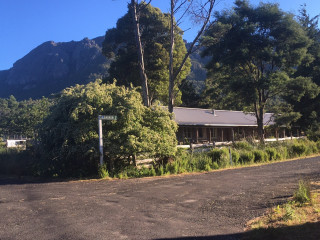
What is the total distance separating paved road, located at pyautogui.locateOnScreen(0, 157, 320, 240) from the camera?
5438mm

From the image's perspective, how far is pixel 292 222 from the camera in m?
5.50

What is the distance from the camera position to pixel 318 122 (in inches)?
1319

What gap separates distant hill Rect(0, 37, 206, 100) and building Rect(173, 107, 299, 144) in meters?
80.5

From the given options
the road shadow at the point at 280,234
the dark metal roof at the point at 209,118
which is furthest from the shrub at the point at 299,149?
the road shadow at the point at 280,234

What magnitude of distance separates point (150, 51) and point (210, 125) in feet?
30.5

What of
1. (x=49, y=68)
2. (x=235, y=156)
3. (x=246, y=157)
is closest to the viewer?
(x=235, y=156)

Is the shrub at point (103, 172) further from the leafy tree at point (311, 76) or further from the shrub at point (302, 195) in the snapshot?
the leafy tree at point (311, 76)

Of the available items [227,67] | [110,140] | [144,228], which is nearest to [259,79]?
[227,67]

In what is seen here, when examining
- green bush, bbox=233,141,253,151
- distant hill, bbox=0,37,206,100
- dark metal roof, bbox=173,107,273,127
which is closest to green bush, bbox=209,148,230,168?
green bush, bbox=233,141,253,151

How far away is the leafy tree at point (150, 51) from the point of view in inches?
1192

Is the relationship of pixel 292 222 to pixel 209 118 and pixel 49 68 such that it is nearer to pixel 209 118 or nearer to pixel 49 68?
pixel 209 118

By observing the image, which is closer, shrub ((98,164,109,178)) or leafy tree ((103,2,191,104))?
shrub ((98,164,109,178))

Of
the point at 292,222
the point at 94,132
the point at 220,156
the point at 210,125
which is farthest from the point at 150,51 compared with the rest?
the point at 292,222

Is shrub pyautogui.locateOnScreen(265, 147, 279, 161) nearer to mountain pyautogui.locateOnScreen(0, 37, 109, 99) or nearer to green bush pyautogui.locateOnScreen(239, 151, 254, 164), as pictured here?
green bush pyautogui.locateOnScreen(239, 151, 254, 164)
